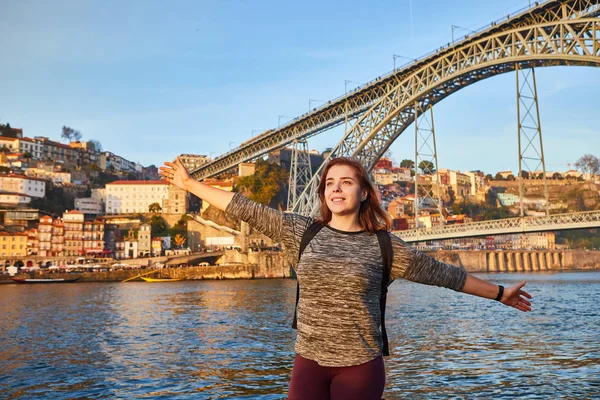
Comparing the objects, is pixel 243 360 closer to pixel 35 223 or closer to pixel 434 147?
pixel 434 147

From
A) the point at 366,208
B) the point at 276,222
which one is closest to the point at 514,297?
the point at 366,208

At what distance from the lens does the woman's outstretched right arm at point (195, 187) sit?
3.08m

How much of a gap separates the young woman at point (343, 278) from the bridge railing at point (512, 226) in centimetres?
3004

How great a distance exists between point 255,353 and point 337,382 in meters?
10.7

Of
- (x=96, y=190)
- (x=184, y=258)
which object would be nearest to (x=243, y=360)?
(x=184, y=258)

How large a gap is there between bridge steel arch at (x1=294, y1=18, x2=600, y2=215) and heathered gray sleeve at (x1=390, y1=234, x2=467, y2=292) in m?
26.7

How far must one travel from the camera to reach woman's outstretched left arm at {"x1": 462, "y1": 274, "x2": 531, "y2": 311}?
301 cm

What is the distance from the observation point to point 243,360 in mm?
12211

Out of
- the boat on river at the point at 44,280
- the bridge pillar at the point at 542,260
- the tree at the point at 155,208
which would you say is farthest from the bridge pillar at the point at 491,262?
the boat on river at the point at 44,280

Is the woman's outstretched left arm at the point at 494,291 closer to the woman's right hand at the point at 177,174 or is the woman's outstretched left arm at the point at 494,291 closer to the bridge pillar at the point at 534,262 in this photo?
the woman's right hand at the point at 177,174

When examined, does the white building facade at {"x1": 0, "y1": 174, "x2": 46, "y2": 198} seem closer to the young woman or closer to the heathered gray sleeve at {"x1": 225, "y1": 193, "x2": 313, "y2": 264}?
the heathered gray sleeve at {"x1": 225, "y1": 193, "x2": 313, "y2": 264}

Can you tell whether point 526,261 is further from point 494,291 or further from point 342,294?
point 342,294

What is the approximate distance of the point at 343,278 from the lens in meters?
2.76

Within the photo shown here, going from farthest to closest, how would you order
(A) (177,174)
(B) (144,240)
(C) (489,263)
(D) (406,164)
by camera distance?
(D) (406,164), (C) (489,263), (B) (144,240), (A) (177,174)
